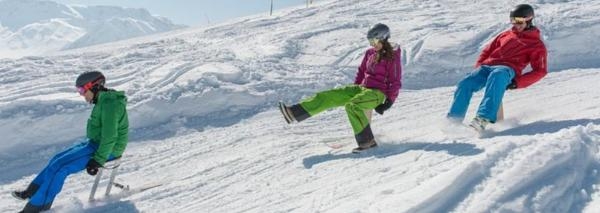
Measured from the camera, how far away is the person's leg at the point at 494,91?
5341 millimetres

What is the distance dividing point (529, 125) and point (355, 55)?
500cm

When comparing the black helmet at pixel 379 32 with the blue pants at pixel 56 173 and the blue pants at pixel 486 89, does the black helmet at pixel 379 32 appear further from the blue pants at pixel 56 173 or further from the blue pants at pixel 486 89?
the blue pants at pixel 56 173

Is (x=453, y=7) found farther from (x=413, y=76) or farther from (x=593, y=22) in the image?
(x=413, y=76)

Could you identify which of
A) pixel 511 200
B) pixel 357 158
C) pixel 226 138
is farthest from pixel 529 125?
pixel 226 138

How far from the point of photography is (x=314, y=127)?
23.2ft

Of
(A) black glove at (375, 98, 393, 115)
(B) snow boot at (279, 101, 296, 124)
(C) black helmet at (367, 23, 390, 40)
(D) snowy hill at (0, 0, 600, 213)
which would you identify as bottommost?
(D) snowy hill at (0, 0, 600, 213)

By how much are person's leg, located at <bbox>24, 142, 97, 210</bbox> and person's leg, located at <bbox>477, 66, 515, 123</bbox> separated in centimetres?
344

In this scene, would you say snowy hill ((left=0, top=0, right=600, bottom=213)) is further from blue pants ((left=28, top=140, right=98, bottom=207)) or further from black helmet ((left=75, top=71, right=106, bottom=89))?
black helmet ((left=75, top=71, right=106, bottom=89))

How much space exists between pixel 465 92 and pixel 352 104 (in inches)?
45.8

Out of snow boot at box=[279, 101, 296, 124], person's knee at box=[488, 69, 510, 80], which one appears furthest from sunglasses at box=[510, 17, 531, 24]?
snow boot at box=[279, 101, 296, 124]

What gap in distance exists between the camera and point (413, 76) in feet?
30.1

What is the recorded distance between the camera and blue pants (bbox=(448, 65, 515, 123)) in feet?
17.6

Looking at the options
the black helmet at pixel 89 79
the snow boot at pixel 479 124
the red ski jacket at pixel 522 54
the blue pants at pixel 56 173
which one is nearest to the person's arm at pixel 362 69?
the red ski jacket at pixel 522 54

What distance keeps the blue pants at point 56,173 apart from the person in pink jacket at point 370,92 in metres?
1.86
